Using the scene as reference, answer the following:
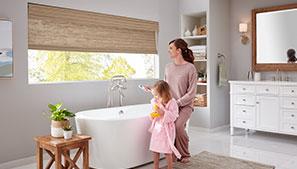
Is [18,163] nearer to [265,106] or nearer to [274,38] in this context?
[265,106]

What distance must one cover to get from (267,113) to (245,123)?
0.43 metres

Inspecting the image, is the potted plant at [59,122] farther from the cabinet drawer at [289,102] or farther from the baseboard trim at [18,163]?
the cabinet drawer at [289,102]

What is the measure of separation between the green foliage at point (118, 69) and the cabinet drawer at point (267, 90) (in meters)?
2.10

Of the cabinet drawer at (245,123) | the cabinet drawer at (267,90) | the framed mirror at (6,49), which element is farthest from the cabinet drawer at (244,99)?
the framed mirror at (6,49)

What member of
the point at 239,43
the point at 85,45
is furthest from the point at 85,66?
the point at 239,43

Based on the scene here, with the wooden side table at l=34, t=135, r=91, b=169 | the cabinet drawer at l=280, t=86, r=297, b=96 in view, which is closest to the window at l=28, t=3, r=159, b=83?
the wooden side table at l=34, t=135, r=91, b=169

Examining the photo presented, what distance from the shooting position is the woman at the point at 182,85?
3.73 meters

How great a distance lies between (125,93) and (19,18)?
1973mm

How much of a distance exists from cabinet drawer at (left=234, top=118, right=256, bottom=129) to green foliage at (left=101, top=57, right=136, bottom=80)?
196cm

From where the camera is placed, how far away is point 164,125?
11.3 ft

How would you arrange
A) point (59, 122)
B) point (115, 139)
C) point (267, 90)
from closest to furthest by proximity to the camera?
point (59, 122) → point (115, 139) → point (267, 90)

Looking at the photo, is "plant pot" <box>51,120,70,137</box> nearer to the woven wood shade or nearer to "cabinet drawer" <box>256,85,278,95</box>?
the woven wood shade

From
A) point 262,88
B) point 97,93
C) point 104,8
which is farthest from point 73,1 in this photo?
point 262,88

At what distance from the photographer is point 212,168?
3.65 meters
